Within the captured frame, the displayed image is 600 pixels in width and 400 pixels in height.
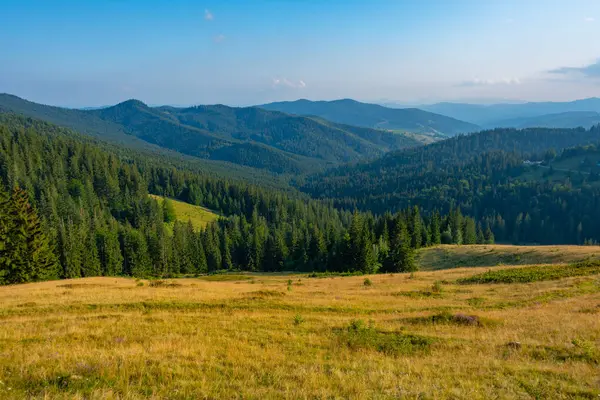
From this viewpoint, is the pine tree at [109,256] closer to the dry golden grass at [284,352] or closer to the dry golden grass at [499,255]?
the dry golden grass at [284,352]

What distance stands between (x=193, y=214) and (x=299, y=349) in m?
178

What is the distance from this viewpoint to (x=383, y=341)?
15.4 m

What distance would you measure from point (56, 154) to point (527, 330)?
21018 centimetres

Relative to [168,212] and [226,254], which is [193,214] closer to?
[168,212]

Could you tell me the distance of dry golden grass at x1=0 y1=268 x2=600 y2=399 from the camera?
31.9 feet

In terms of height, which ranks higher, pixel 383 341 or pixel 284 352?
pixel 284 352

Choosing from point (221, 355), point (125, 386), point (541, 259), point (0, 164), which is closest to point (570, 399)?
point (221, 355)

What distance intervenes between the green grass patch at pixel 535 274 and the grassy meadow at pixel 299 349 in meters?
6.97

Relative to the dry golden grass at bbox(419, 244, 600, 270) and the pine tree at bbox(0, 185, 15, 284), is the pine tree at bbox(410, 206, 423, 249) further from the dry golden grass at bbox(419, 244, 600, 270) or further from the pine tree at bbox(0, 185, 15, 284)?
the pine tree at bbox(0, 185, 15, 284)

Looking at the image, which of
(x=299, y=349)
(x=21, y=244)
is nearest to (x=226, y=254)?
(x=21, y=244)

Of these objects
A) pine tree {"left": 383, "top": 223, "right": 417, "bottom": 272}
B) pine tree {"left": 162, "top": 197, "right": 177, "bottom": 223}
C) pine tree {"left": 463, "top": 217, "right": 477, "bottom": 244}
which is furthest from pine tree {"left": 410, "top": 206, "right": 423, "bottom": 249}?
pine tree {"left": 162, "top": 197, "right": 177, "bottom": 223}

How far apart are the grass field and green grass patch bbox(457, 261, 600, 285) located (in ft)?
480

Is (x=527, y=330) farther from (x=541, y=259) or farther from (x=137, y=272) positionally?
(x=137, y=272)

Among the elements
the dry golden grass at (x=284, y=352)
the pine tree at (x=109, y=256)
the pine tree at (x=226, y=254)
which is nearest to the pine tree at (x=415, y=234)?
the pine tree at (x=226, y=254)
